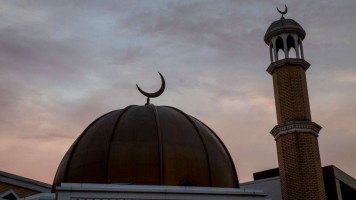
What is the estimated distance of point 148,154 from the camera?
1196 centimetres

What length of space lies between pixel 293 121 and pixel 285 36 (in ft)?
11.4

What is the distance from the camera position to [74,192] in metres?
10.0

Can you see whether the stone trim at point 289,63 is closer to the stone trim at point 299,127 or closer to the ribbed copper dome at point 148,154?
the stone trim at point 299,127

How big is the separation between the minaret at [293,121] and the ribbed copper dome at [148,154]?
2.13 metres

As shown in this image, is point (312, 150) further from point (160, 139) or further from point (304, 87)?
point (160, 139)

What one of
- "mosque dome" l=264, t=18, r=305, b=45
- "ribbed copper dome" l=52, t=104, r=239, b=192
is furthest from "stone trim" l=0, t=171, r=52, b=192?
"mosque dome" l=264, t=18, r=305, b=45

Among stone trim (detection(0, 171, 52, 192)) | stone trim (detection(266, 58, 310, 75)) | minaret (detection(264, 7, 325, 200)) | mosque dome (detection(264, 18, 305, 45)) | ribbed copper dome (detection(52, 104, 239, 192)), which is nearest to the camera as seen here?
ribbed copper dome (detection(52, 104, 239, 192))

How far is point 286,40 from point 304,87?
2.05m

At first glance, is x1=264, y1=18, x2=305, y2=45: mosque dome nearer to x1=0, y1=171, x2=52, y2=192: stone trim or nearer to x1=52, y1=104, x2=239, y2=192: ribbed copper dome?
x1=52, y1=104, x2=239, y2=192: ribbed copper dome

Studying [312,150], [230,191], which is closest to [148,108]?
[230,191]

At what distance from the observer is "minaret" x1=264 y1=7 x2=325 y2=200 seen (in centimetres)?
1427

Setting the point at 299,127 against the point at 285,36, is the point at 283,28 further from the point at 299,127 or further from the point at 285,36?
the point at 299,127

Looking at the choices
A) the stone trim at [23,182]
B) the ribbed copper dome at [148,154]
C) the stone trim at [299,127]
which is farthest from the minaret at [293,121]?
the stone trim at [23,182]

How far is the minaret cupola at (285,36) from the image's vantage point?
54.9 ft
